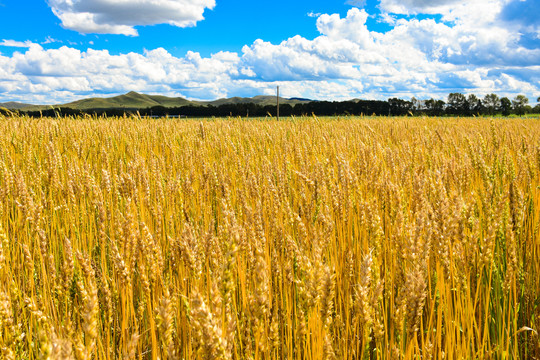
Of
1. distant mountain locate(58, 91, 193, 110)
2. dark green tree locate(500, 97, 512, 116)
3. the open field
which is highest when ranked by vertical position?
distant mountain locate(58, 91, 193, 110)

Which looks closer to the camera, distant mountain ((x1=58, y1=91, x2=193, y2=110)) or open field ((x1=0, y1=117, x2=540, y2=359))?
open field ((x1=0, y1=117, x2=540, y2=359))

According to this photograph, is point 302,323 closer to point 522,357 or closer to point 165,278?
point 165,278

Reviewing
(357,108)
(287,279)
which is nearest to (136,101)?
(357,108)

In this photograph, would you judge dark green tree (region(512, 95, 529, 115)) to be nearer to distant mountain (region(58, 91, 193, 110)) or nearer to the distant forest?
the distant forest

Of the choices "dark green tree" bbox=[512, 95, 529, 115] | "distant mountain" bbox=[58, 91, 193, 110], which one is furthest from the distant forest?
"distant mountain" bbox=[58, 91, 193, 110]

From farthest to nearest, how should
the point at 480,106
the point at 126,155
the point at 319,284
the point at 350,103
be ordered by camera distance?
the point at 480,106 → the point at 350,103 → the point at 126,155 → the point at 319,284

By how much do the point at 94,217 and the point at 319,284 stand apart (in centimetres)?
198

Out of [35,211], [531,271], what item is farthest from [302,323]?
[531,271]

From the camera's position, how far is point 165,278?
171 centimetres

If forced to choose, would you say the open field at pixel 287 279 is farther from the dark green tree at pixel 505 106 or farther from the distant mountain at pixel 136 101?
the distant mountain at pixel 136 101

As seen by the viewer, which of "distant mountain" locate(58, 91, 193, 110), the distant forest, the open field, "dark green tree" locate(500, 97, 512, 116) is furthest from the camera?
"distant mountain" locate(58, 91, 193, 110)

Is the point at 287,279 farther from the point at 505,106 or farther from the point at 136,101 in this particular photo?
the point at 136,101

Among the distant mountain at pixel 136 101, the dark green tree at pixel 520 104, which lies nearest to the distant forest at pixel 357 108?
the dark green tree at pixel 520 104

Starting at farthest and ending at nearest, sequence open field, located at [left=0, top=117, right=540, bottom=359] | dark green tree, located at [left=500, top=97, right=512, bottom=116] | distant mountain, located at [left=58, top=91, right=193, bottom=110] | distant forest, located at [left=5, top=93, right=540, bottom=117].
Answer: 1. distant mountain, located at [left=58, top=91, right=193, bottom=110]
2. dark green tree, located at [left=500, top=97, right=512, bottom=116]
3. distant forest, located at [left=5, top=93, right=540, bottom=117]
4. open field, located at [left=0, top=117, right=540, bottom=359]
